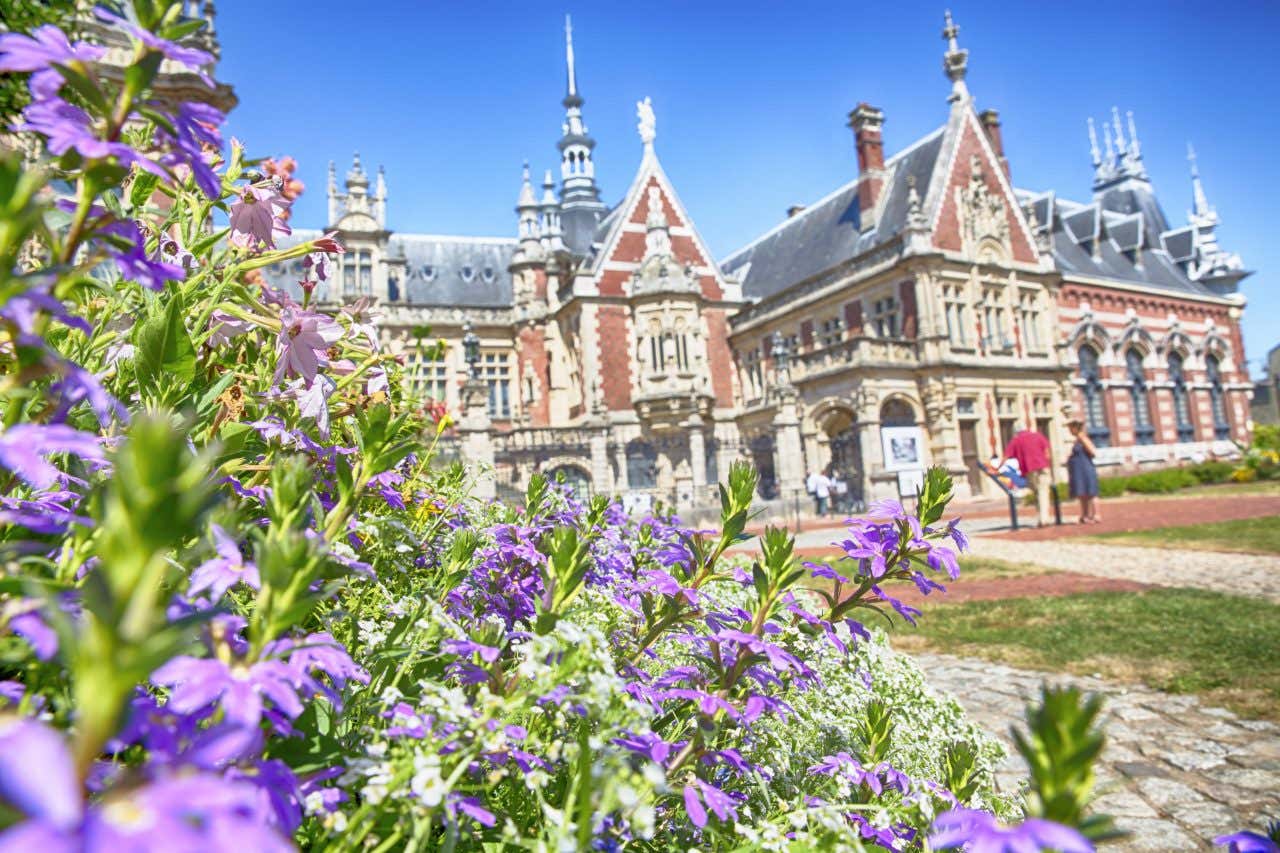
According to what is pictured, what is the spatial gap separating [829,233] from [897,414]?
29.7 ft

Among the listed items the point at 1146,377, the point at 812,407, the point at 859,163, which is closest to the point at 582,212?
the point at 859,163

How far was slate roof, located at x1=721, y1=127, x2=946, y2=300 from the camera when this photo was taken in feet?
83.8

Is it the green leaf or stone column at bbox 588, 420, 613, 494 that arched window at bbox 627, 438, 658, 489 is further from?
the green leaf

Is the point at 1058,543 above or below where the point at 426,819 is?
below

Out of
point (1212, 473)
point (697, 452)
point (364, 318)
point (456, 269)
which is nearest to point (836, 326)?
point (697, 452)

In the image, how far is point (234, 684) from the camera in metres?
0.66

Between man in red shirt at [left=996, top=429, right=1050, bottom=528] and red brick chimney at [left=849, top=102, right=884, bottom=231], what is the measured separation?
15.1m

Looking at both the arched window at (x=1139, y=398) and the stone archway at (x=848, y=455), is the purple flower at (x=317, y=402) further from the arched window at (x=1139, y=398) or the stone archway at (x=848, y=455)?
the arched window at (x=1139, y=398)

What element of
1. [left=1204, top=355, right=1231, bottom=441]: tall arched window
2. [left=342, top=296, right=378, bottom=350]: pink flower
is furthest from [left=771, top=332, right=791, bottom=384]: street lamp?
[left=1204, top=355, right=1231, bottom=441]: tall arched window

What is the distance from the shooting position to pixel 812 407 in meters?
22.6

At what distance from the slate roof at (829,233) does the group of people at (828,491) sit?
8.20 m

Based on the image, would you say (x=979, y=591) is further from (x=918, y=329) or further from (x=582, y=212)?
(x=582, y=212)

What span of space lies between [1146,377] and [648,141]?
23795mm

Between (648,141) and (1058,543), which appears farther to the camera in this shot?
(648,141)
